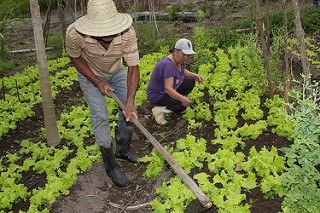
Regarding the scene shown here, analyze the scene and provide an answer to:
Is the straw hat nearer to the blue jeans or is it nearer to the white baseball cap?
the blue jeans

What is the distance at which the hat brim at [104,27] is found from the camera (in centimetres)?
→ 401

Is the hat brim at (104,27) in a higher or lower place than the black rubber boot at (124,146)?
higher

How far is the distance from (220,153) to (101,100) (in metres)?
1.41

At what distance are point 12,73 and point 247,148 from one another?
6.63 metres

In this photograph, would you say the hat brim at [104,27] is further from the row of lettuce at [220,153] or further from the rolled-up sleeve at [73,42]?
the row of lettuce at [220,153]

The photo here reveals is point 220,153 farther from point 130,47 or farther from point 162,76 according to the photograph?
point 162,76

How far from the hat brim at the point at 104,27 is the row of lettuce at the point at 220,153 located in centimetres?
155

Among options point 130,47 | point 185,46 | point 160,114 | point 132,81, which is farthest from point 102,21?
point 160,114

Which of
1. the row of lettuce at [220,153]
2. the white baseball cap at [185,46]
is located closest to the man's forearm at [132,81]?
the row of lettuce at [220,153]

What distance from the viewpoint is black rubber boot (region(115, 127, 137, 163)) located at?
5105mm

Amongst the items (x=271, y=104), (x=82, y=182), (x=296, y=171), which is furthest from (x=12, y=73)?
(x=296, y=171)

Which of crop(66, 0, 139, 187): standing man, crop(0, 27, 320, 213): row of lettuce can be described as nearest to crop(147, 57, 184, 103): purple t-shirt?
crop(0, 27, 320, 213): row of lettuce

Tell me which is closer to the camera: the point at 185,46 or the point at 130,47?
the point at 130,47

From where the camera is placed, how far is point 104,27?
4055 mm
